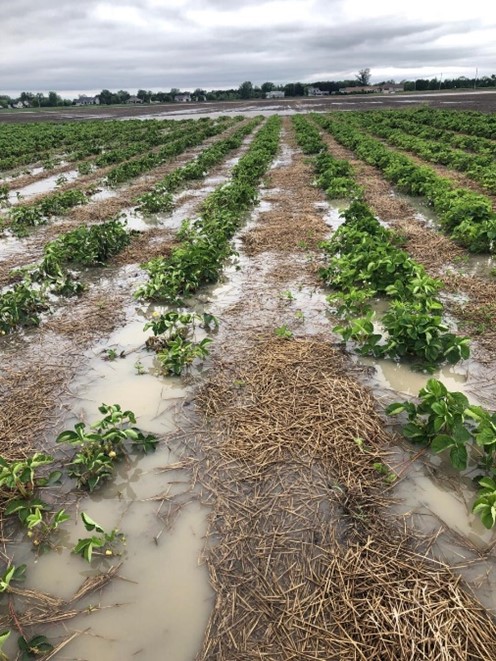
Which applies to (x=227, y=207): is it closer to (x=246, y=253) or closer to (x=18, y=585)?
(x=246, y=253)

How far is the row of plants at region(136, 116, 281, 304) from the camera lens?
618cm

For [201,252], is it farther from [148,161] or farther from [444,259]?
[148,161]

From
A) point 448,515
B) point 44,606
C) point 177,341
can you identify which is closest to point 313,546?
point 448,515

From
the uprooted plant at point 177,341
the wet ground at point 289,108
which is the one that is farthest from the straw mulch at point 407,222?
the wet ground at point 289,108

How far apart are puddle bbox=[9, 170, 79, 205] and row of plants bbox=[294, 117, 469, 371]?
393 inches

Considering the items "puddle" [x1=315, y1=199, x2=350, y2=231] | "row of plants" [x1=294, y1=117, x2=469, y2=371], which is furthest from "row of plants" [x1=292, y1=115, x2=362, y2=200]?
"row of plants" [x1=294, y1=117, x2=469, y2=371]

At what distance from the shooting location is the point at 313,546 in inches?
107

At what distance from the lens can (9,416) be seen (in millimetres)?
3967

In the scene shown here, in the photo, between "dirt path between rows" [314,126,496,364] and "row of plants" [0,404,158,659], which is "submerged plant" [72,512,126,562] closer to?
"row of plants" [0,404,158,659]

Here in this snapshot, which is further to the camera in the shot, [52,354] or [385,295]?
[385,295]

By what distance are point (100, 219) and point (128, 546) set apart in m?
9.11

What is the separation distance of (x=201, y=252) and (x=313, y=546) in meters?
4.77

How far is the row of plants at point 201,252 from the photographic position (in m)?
6.18

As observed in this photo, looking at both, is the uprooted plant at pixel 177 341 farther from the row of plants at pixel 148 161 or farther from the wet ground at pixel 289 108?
the wet ground at pixel 289 108
